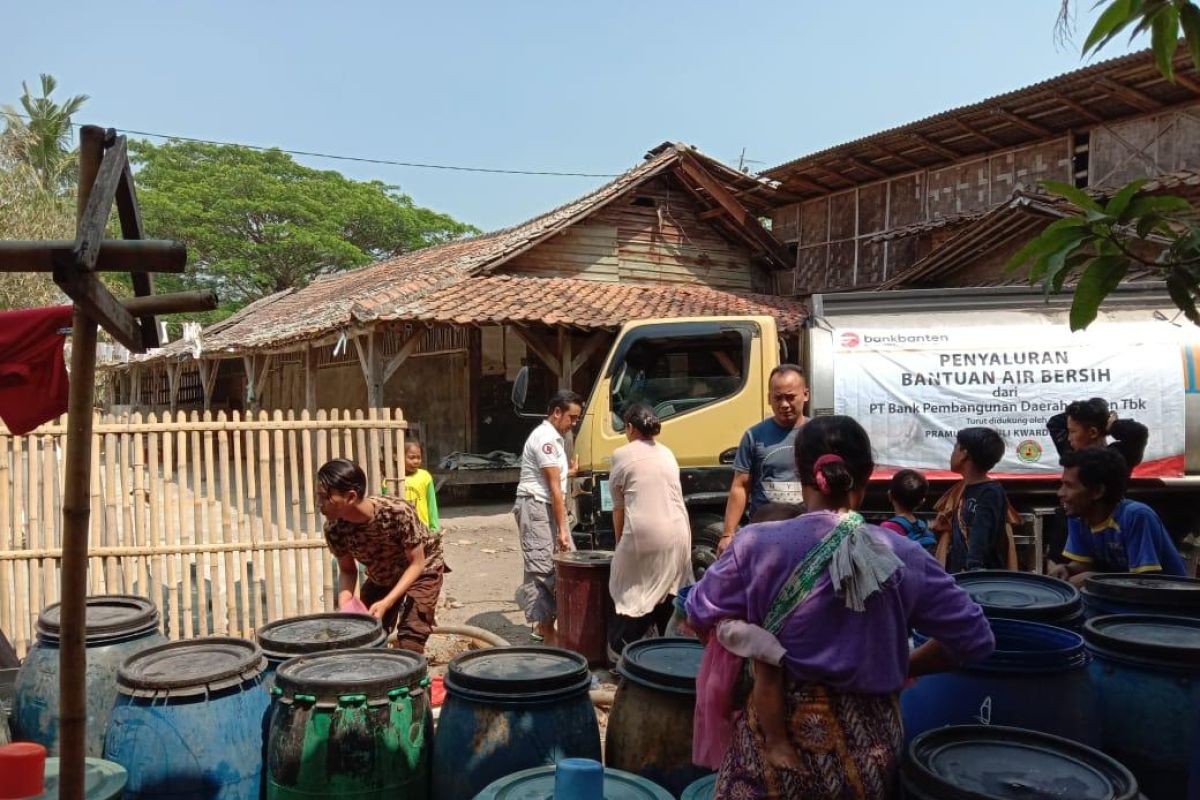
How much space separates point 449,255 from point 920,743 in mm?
15783

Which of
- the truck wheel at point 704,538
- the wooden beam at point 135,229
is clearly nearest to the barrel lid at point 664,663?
the wooden beam at point 135,229

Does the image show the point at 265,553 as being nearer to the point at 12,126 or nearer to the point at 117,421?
the point at 117,421

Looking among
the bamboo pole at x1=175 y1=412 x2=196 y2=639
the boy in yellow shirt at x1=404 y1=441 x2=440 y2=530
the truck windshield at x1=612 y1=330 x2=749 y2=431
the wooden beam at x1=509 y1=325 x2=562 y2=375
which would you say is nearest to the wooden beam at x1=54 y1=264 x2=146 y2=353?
the bamboo pole at x1=175 y1=412 x2=196 y2=639

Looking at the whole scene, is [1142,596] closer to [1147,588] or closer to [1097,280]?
[1147,588]

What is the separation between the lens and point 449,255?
17.0 m

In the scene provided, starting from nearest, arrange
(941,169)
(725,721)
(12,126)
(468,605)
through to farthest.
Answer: (725,721)
(468,605)
(941,169)
(12,126)

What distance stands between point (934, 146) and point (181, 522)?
13.3 metres

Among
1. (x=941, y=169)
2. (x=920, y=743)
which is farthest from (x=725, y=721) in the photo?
(x=941, y=169)

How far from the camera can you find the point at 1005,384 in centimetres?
633

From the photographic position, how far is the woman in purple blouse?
1815 mm

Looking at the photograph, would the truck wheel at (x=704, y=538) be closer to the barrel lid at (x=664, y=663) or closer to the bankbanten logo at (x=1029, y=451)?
the bankbanten logo at (x=1029, y=451)

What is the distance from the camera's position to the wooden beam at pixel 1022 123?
525 inches

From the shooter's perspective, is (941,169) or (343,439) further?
(941,169)

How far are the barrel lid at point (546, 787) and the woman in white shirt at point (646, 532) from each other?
8.14 feet
